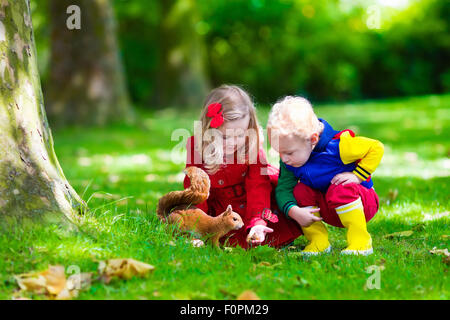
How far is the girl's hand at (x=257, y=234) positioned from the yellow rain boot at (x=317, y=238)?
0.86 ft

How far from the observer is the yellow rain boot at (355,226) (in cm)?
334

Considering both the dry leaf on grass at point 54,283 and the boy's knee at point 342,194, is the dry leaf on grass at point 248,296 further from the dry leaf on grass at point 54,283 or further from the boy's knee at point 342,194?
the boy's knee at point 342,194

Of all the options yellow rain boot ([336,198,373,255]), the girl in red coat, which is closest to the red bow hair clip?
the girl in red coat

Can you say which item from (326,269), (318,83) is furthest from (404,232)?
(318,83)

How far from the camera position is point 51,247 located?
291cm

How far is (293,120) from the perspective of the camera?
3357mm

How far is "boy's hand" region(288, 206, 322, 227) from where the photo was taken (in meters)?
3.43

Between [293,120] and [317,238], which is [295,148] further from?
[317,238]

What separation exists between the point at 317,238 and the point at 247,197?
0.52 m

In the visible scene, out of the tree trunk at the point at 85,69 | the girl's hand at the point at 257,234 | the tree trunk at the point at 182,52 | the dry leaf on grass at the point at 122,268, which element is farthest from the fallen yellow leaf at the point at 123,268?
the tree trunk at the point at 182,52
